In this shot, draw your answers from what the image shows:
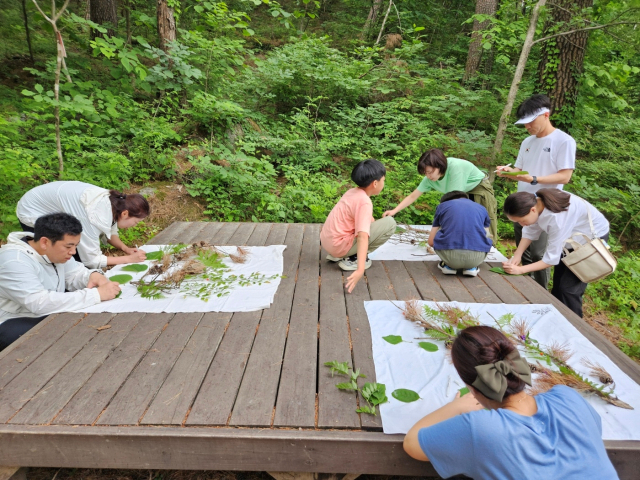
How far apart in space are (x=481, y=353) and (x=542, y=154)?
8.70ft

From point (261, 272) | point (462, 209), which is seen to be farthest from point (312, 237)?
point (462, 209)

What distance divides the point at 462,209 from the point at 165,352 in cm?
250

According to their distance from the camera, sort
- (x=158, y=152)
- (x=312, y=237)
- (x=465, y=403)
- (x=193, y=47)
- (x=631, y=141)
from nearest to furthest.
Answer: (x=465, y=403) → (x=312, y=237) → (x=158, y=152) → (x=193, y=47) → (x=631, y=141)

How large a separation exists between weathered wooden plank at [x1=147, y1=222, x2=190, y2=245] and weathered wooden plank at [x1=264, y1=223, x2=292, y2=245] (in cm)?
105

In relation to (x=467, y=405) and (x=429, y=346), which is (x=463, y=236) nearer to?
(x=429, y=346)

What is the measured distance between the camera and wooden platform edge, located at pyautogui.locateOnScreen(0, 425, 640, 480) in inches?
61.9

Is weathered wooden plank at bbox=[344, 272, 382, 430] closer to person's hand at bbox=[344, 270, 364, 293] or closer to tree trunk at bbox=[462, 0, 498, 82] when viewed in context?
person's hand at bbox=[344, 270, 364, 293]

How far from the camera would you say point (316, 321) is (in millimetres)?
2479

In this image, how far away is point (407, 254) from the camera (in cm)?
373

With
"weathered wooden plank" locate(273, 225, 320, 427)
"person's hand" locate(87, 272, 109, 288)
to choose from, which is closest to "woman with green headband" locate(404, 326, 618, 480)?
"weathered wooden plank" locate(273, 225, 320, 427)

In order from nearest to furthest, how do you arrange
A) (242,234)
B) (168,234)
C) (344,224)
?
(344,224)
(168,234)
(242,234)

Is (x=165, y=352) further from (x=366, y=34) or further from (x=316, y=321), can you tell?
(x=366, y=34)

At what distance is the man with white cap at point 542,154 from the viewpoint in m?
2.99

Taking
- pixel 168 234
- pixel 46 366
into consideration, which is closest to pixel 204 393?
pixel 46 366
